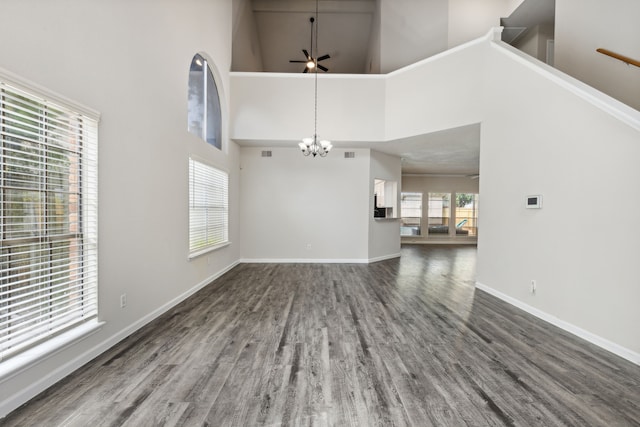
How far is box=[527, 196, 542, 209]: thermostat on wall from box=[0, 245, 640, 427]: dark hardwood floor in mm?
1341

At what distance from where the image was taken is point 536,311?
3.41 m

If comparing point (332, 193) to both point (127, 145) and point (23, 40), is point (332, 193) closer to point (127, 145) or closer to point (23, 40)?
point (127, 145)

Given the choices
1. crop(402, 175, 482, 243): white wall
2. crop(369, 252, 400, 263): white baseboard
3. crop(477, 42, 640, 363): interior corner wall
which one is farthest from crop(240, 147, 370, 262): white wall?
crop(402, 175, 482, 243): white wall

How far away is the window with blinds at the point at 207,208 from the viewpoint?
4.23 meters

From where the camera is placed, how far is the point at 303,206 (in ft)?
21.5

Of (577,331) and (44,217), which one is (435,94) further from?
(44,217)

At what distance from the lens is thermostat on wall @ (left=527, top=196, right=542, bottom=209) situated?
3.41 m

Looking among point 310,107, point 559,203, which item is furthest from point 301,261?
point 559,203

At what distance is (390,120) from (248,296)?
437 centimetres

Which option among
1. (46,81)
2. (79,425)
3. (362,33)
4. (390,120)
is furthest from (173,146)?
(362,33)

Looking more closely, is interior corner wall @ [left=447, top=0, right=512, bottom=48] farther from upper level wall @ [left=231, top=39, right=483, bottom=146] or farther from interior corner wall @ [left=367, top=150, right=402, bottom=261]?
interior corner wall @ [left=367, top=150, right=402, bottom=261]

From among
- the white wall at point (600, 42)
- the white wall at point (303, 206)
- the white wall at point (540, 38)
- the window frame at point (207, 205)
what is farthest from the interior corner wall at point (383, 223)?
the white wall at point (540, 38)

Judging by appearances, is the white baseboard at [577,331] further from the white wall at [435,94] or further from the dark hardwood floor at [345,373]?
the white wall at [435,94]

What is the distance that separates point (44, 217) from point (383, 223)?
6.25 metres
